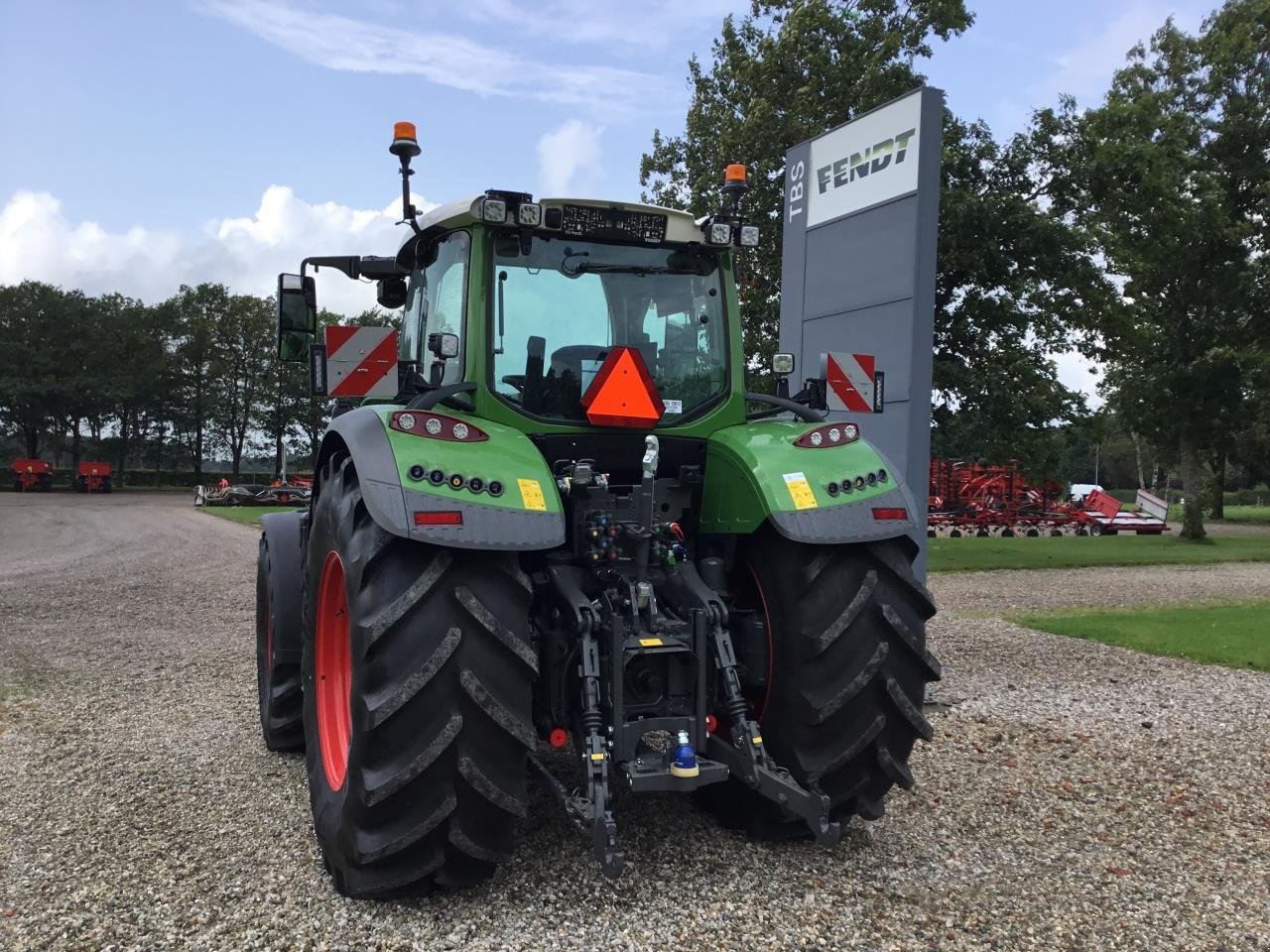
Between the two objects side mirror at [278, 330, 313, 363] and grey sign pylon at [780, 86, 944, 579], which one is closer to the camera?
side mirror at [278, 330, 313, 363]

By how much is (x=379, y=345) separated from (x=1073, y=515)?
92.0 ft

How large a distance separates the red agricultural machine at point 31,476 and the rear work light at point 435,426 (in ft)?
192

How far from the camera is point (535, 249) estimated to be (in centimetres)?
414

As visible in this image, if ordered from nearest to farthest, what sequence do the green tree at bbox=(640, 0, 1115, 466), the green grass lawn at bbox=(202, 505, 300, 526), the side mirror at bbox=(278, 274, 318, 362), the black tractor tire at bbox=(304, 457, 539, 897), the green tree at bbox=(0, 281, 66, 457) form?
the black tractor tire at bbox=(304, 457, 539, 897) < the side mirror at bbox=(278, 274, 318, 362) < the green tree at bbox=(640, 0, 1115, 466) < the green grass lawn at bbox=(202, 505, 300, 526) < the green tree at bbox=(0, 281, 66, 457)

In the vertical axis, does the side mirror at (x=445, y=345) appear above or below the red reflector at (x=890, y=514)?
above

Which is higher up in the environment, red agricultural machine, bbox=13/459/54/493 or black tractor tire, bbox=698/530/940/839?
black tractor tire, bbox=698/530/940/839

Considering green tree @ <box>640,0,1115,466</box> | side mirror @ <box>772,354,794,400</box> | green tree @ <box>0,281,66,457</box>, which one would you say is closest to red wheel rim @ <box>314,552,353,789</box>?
side mirror @ <box>772,354,794,400</box>

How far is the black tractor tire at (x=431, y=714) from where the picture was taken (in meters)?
3.14

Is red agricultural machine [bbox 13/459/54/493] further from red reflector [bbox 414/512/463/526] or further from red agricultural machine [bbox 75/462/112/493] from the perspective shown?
red reflector [bbox 414/512/463/526]

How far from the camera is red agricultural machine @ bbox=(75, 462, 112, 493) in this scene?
2089 inches

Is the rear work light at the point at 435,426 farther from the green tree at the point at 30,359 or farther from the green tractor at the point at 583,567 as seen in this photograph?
the green tree at the point at 30,359

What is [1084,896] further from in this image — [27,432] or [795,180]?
[27,432]

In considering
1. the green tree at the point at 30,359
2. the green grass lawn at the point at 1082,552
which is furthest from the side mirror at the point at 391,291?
the green tree at the point at 30,359

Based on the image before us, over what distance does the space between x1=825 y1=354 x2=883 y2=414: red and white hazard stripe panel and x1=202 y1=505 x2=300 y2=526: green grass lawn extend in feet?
89.2
